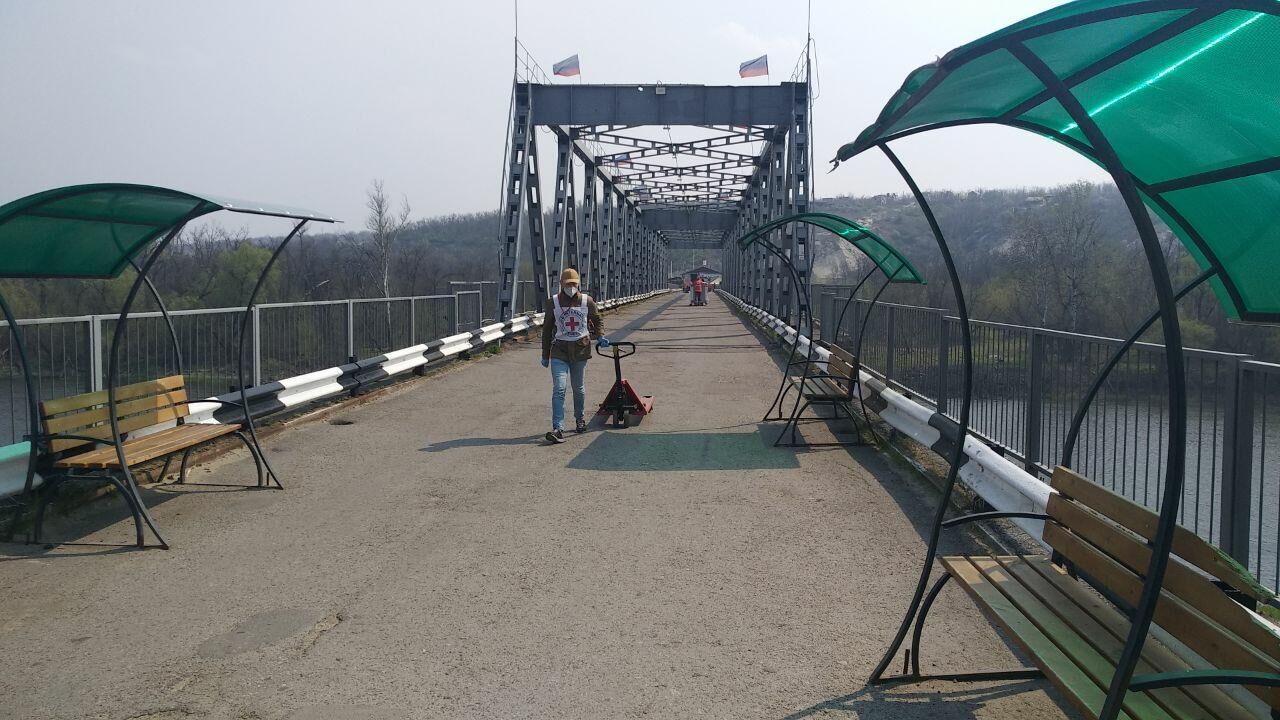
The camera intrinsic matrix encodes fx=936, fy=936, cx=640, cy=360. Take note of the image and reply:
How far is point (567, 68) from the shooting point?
85.2 ft

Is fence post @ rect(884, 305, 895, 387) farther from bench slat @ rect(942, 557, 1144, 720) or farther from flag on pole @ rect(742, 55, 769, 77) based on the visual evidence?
flag on pole @ rect(742, 55, 769, 77)

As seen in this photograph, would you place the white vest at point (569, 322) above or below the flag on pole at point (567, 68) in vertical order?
below

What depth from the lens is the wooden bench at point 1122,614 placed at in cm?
280

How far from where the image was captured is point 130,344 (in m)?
8.34

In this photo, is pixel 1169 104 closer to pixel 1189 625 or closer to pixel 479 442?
pixel 1189 625

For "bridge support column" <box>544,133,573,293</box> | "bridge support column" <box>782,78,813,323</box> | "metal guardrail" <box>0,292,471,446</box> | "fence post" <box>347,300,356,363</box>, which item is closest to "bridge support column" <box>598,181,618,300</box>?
"bridge support column" <box>544,133,573,293</box>

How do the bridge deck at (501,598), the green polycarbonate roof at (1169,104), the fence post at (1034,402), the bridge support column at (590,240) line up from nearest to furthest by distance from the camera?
the green polycarbonate roof at (1169,104) → the bridge deck at (501,598) → the fence post at (1034,402) → the bridge support column at (590,240)

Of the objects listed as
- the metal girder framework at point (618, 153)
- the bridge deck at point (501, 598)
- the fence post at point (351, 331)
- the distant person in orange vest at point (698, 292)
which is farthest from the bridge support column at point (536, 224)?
the distant person in orange vest at point (698, 292)

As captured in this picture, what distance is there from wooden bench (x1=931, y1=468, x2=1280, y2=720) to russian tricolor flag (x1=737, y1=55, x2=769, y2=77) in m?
24.7

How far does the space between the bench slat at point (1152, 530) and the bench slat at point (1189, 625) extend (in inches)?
5.0

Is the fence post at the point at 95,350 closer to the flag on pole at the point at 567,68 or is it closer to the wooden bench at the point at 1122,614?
the wooden bench at the point at 1122,614

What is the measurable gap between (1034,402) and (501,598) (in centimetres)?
398

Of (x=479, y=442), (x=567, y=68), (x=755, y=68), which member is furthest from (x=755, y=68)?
(x=479, y=442)

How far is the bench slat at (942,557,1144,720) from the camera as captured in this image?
2.96m
